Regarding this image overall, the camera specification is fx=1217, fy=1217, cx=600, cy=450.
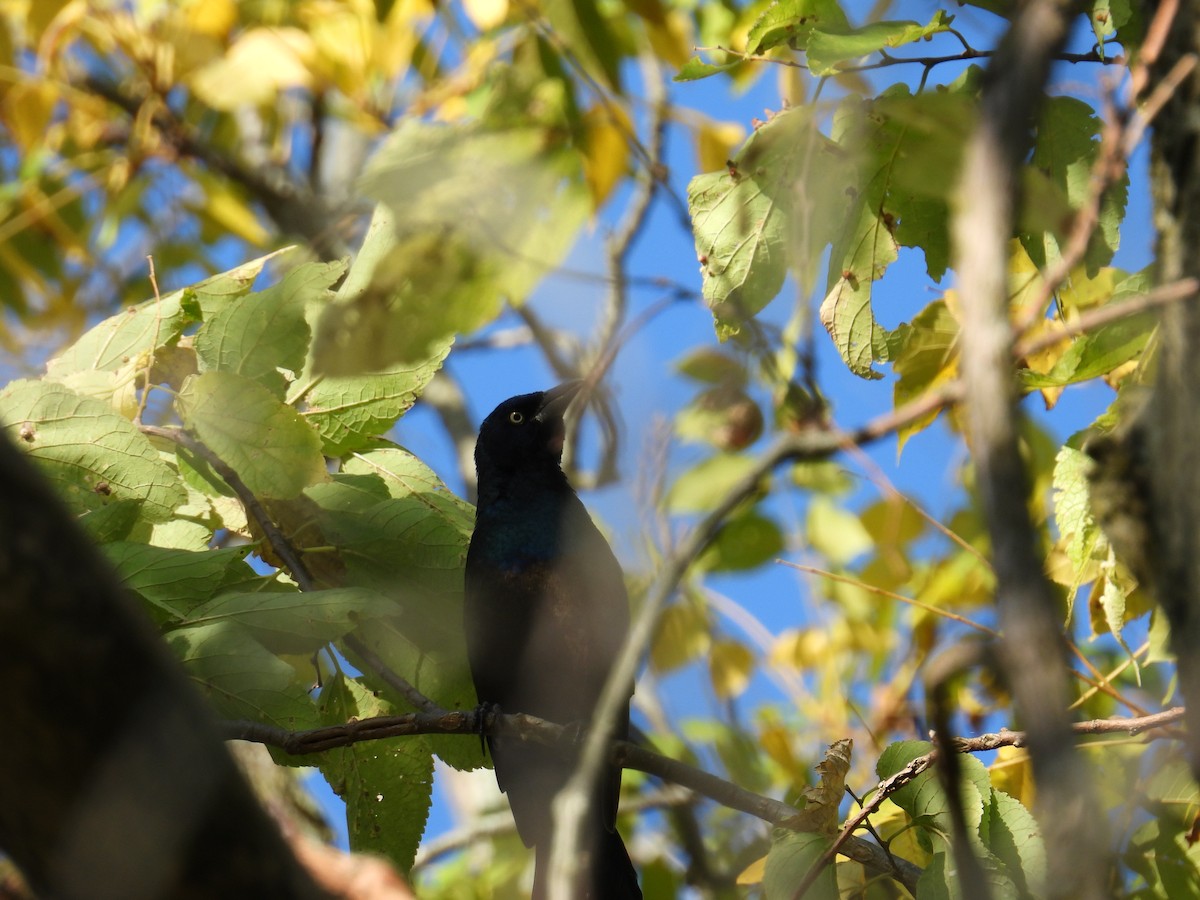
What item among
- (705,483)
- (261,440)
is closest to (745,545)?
(705,483)

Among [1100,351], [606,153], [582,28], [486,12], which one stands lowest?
[1100,351]

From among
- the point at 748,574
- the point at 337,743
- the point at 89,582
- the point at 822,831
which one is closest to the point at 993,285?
the point at 89,582

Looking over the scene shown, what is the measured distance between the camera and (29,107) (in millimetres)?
5414

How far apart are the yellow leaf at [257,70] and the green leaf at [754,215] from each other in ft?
10.7

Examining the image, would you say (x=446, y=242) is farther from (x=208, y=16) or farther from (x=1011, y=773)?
(x=208, y=16)

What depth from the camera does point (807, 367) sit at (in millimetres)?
1200

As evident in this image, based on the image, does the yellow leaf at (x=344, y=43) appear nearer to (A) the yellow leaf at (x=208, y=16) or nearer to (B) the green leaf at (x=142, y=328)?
(A) the yellow leaf at (x=208, y=16)

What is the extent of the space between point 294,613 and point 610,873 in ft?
5.73

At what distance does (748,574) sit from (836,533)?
0.70 m

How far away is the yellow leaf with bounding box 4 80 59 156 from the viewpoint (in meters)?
5.38

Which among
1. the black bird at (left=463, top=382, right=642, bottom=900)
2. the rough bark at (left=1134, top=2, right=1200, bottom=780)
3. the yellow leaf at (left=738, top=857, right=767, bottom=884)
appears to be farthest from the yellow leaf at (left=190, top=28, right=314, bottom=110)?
the rough bark at (left=1134, top=2, right=1200, bottom=780)

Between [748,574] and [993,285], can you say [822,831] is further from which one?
[748,574]

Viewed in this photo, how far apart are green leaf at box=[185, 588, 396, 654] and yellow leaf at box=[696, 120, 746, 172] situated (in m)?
2.79

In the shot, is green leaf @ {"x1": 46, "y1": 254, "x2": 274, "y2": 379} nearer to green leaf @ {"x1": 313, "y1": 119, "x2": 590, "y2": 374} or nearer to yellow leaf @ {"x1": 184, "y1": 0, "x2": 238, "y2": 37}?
green leaf @ {"x1": 313, "y1": 119, "x2": 590, "y2": 374}
